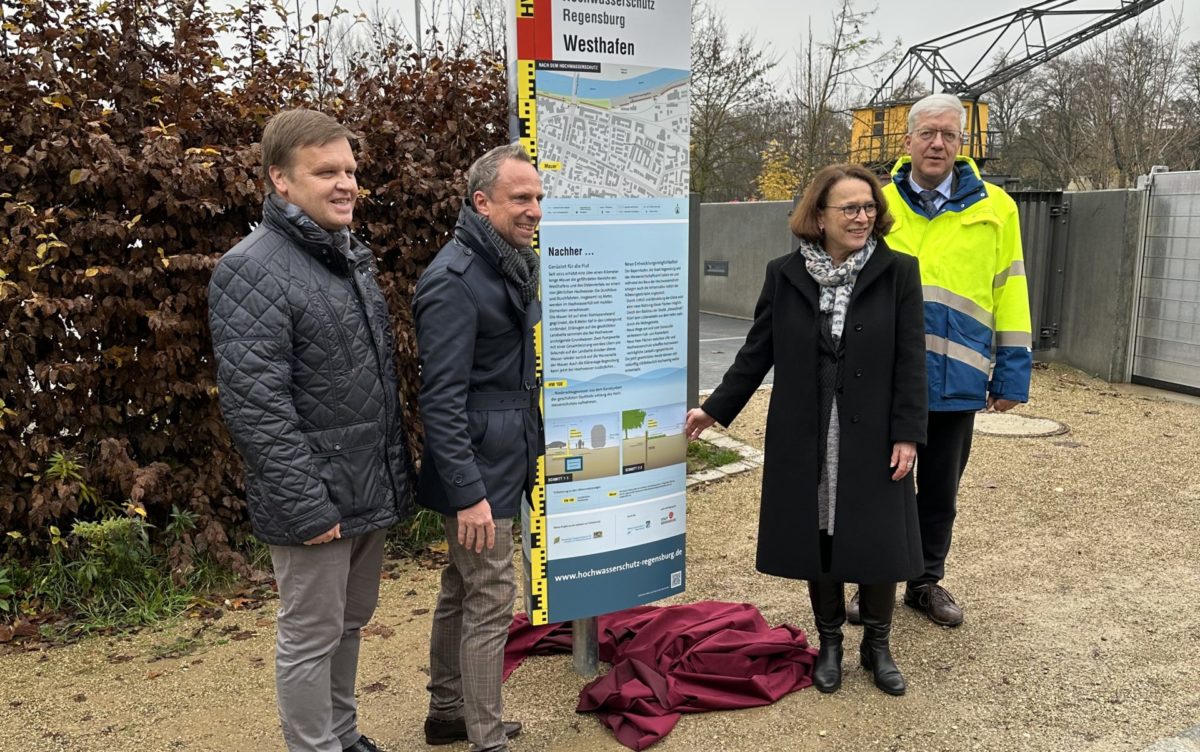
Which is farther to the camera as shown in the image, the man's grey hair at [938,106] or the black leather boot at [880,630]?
the man's grey hair at [938,106]

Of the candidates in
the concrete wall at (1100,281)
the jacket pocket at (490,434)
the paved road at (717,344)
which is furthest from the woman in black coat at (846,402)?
the concrete wall at (1100,281)

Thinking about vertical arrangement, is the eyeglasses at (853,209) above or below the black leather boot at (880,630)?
above

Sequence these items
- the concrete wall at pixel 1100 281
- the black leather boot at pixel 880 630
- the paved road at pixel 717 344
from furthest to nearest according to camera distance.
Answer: the paved road at pixel 717 344, the concrete wall at pixel 1100 281, the black leather boot at pixel 880 630

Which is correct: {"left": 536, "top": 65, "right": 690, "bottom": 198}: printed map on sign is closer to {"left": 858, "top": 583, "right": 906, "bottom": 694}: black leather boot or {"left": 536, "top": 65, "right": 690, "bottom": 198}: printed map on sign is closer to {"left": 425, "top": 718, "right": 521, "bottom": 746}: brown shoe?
{"left": 858, "top": 583, "right": 906, "bottom": 694}: black leather boot

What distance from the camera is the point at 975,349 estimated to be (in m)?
3.85

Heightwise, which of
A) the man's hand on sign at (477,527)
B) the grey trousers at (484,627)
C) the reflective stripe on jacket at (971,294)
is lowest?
the grey trousers at (484,627)

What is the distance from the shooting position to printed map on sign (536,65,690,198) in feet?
10.4

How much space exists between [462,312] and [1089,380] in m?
8.87

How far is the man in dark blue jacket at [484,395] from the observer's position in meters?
2.70

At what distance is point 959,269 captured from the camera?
3.83m

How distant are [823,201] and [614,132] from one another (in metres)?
0.82

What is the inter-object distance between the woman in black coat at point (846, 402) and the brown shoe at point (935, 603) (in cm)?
69

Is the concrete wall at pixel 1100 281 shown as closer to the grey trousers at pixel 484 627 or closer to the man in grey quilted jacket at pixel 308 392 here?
the grey trousers at pixel 484 627

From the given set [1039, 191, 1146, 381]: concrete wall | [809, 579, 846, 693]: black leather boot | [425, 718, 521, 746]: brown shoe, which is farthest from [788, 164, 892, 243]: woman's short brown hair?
[1039, 191, 1146, 381]: concrete wall
